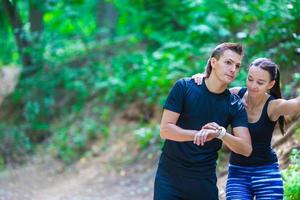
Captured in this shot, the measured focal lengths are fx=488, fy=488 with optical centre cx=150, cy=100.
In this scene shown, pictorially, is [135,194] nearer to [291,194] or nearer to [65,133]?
[291,194]

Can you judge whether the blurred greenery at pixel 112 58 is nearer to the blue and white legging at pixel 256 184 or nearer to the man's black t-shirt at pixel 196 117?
the blue and white legging at pixel 256 184

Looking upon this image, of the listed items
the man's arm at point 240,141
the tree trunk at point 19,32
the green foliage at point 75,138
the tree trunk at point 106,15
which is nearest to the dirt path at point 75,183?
the green foliage at point 75,138

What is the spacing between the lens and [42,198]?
31.9 feet

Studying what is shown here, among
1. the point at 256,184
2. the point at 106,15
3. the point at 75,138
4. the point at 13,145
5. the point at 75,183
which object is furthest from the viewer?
the point at 106,15

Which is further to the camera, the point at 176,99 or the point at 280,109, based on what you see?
the point at 280,109

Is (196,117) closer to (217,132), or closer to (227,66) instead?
(217,132)

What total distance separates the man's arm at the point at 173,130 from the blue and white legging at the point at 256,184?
2.50ft

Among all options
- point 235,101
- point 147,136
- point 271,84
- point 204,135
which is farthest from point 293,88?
point 204,135

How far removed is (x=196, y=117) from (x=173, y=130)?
0.73 feet

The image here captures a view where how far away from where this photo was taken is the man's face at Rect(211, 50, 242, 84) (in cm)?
400

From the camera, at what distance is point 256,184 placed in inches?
168

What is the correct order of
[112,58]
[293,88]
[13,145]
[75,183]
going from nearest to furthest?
[293,88] < [75,183] < [13,145] < [112,58]

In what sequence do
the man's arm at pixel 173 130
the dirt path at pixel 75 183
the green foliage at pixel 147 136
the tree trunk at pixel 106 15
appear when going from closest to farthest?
the man's arm at pixel 173 130 < the dirt path at pixel 75 183 < the green foliage at pixel 147 136 < the tree trunk at pixel 106 15

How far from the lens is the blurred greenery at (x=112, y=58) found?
988 centimetres
